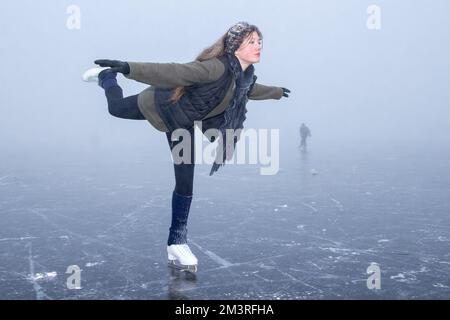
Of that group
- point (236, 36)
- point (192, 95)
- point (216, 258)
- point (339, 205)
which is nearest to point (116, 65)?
point (192, 95)

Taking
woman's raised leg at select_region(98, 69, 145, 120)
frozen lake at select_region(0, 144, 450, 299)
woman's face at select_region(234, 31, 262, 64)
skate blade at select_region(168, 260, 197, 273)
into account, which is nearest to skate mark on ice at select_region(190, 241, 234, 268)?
frozen lake at select_region(0, 144, 450, 299)

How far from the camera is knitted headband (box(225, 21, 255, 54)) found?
2.59 meters

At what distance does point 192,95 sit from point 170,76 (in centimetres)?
25

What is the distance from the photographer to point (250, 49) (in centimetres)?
261

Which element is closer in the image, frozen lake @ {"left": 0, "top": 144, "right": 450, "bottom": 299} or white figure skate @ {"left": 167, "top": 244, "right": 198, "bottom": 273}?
frozen lake @ {"left": 0, "top": 144, "right": 450, "bottom": 299}

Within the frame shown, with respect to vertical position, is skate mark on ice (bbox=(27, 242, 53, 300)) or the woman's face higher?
the woman's face

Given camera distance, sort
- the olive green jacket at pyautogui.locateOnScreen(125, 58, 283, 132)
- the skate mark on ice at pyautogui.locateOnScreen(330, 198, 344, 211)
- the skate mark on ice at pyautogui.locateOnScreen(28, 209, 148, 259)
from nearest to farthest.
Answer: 1. the olive green jacket at pyautogui.locateOnScreen(125, 58, 283, 132)
2. the skate mark on ice at pyautogui.locateOnScreen(28, 209, 148, 259)
3. the skate mark on ice at pyautogui.locateOnScreen(330, 198, 344, 211)

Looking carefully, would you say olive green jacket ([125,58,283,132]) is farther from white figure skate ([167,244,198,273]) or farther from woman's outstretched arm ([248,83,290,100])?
white figure skate ([167,244,198,273])

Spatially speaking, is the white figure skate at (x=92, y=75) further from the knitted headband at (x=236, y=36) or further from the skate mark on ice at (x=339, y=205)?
the skate mark on ice at (x=339, y=205)

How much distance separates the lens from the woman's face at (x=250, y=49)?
260 centimetres

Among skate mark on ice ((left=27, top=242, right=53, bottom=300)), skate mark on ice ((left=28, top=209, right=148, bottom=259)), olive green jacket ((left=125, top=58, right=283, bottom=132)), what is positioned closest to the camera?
olive green jacket ((left=125, top=58, right=283, bottom=132))

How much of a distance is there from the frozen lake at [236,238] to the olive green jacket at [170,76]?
0.95 meters

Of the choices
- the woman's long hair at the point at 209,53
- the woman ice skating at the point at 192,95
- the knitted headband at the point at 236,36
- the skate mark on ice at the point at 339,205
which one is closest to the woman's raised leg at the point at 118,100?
the woman ice skating at the point at 192,95
